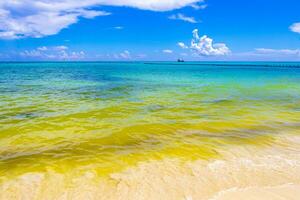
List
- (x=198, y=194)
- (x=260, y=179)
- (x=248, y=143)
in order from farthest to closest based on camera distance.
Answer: (x=248, y=143) → (x=260, y=179) → (x=198, y=194)

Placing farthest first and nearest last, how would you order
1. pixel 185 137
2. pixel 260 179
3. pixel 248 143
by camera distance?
1. pixel 185 137
2. pixel 248 143
3. pixel 260 179

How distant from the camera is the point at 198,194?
5.40 m

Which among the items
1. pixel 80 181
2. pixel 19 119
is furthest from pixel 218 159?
pixel 19 119

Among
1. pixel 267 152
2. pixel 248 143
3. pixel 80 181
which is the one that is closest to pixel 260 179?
pixel 267 152

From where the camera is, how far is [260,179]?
605 cm

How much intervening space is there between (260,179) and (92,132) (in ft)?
20.6

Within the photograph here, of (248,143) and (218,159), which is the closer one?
(218,159)

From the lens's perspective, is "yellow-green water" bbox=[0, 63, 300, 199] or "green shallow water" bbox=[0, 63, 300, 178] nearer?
"yellow-green water" bbox=[0, 63, 300, 199]

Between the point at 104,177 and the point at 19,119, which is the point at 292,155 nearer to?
the point at 104,177

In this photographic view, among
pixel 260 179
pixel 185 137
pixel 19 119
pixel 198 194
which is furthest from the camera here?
pixel 19 119

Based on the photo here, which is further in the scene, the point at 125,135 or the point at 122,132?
the point at 122,132

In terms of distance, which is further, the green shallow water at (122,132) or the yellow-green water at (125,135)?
the green shallow water at (122,132)

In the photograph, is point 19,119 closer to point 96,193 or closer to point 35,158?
point 35,158

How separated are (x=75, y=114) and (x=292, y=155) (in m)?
9.72
